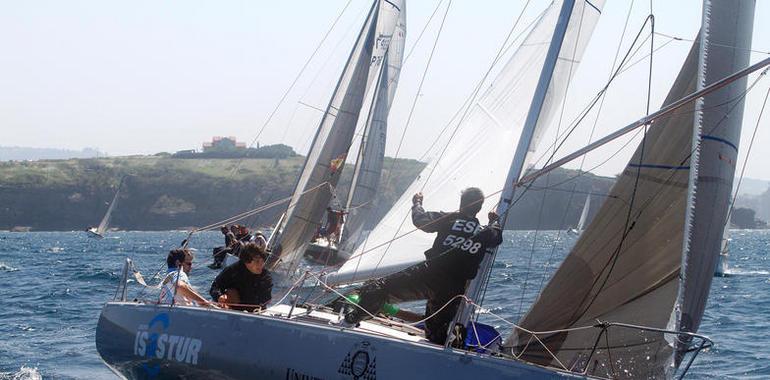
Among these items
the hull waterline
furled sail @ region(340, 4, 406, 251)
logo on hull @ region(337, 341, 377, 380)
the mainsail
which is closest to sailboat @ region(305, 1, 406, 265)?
furled sail @ region(340, 4, 406, 251)

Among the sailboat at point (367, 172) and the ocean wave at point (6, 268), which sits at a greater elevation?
the sailboat at point (367, 172)

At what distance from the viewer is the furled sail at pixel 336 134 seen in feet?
71.6

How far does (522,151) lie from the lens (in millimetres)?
9141

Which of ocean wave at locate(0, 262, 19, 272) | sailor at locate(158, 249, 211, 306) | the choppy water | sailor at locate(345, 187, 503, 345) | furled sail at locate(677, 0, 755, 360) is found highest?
furled sail at locate(677, 0, 755, 360)

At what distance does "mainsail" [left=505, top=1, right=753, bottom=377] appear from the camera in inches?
336

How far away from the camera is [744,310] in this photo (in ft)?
67.9

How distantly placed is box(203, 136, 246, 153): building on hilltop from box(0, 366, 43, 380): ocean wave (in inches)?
5641

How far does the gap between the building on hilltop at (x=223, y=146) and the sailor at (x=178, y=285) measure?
14511 cm

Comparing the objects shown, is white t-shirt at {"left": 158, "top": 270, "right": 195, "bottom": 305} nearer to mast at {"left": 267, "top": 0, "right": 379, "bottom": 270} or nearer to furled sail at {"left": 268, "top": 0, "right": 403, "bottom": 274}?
mast at {"left": 267, "top": 0, "right": 379, "bottom": 270}

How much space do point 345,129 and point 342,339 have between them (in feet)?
51.6

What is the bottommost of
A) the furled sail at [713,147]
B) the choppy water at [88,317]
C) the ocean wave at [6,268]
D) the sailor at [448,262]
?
the ocean wave at [6,268]

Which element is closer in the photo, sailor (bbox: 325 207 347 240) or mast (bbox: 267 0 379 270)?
mast (bbox: 267 0 379 270)

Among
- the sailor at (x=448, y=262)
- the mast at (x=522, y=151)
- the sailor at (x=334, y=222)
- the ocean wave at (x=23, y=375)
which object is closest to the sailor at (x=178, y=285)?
the sailor at (x=448, y=262)

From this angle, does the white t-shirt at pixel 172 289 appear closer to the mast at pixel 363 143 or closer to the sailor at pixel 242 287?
the sailor at pixel 242 287
